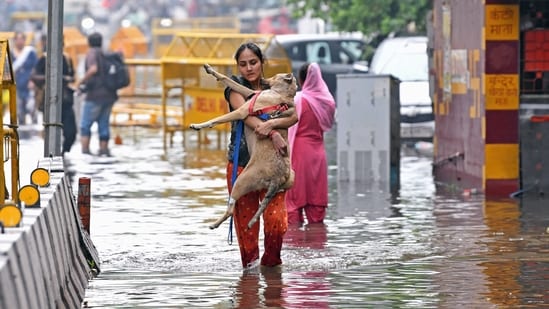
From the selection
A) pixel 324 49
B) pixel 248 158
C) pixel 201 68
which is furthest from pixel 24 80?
pixel 248 158

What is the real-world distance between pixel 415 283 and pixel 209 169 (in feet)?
38.1

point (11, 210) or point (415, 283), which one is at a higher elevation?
point (11, 210)

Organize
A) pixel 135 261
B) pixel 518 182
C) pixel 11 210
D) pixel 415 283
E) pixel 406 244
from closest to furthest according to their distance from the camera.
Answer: pixel 11 210, pixel 415 283, pixel 135 261, pixel 406 244, pixel 518 182

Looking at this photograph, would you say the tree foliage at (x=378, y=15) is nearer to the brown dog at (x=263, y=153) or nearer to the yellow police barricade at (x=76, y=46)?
the yellow police barricade at (x=76, y=46)

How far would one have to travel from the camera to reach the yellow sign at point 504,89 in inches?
702

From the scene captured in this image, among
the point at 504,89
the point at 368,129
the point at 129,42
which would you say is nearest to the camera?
the point at 504,89

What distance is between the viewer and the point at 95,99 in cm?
2617

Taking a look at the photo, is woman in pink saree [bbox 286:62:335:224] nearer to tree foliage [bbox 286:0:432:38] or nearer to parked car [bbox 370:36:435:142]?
parked car [bbox 370:36:435:142]

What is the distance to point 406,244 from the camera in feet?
44.5

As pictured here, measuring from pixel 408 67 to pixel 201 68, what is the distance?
3085 mm

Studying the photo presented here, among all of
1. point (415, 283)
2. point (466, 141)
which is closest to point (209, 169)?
point (466, 141)

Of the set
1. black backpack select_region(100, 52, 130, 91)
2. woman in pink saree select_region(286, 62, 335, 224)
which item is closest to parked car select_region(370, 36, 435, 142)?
black backpack select_region(100, 52, 130, 91)

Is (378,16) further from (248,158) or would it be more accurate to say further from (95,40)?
(248,158)

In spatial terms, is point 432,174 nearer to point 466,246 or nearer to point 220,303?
point 466,246
